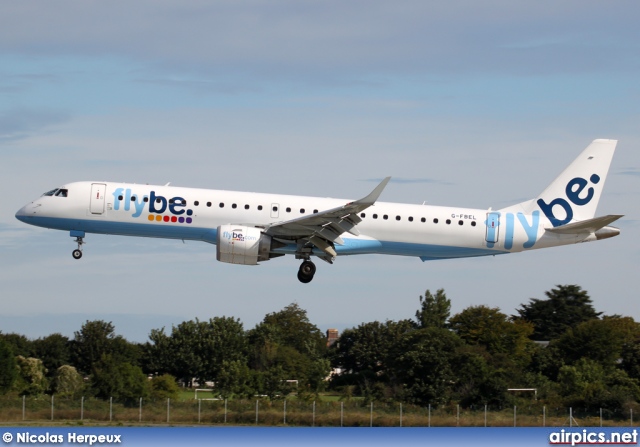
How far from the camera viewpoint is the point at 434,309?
110 metres

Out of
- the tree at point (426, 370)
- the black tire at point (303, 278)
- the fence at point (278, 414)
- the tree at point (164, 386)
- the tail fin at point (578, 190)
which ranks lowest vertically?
the fence at point (278, 414)

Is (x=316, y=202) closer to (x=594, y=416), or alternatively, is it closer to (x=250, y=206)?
(x=250, y=206)

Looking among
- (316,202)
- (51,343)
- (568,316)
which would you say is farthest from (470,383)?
(568,316)

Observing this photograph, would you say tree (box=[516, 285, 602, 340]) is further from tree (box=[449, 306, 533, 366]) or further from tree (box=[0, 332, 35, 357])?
tree (box=[0, 332, 35, 357])

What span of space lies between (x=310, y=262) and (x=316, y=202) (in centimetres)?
271

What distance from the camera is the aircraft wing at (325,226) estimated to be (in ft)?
146

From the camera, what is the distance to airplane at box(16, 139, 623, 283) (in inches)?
1818

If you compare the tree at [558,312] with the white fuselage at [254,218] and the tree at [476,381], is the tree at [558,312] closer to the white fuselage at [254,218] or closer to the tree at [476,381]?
the tree at [476,381]

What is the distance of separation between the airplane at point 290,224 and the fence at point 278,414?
7243 millimetres

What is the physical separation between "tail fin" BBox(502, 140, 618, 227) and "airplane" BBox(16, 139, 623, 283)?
1226 millimetres

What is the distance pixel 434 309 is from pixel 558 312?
16.9 metres

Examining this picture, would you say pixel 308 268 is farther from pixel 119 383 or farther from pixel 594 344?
pixel 594 344

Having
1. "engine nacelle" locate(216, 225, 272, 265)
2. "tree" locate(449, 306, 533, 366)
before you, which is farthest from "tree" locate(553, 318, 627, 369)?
"engine nacelle" locate(216, 225, 272, 265)

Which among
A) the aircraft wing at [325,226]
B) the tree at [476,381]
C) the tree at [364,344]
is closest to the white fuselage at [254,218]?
the aircraft wing at [325,226]
